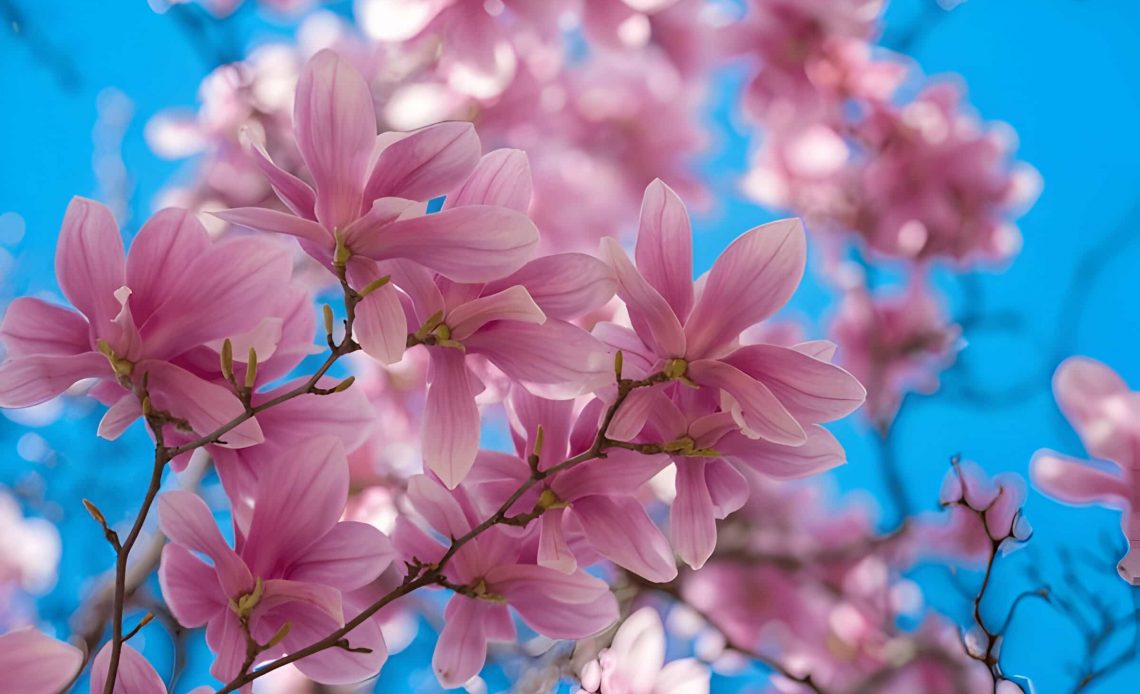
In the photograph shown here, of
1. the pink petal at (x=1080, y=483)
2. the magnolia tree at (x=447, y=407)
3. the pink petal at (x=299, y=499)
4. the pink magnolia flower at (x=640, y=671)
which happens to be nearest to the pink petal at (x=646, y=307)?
the magnolia tree at (x=447, y=407)

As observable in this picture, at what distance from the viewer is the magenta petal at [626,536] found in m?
0.33

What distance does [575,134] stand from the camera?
683 millimetres

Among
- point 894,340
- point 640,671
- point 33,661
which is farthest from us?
point 894,340

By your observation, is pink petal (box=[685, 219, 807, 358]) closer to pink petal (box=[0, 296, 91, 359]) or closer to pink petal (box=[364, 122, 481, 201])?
pink petal (box=[364, 122, 481, 201])

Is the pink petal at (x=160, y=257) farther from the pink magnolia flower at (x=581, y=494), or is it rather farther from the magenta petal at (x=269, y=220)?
the pink magnolia flower at (x=581, y=494)

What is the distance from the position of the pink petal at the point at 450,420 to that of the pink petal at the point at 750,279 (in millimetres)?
88

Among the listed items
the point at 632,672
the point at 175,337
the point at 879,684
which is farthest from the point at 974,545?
the point at 175,337

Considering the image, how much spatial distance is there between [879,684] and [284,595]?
501 millimetres

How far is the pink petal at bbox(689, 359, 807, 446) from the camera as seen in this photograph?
0.94 feet

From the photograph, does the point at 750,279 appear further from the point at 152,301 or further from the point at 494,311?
the point at 152,301

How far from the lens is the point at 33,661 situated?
0.88ft

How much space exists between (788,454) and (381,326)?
16 cm

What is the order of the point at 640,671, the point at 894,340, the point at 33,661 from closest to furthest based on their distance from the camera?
the point at 33,661 < the point at 640,671 < the point at 894,340

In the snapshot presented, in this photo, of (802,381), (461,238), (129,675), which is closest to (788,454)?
(802,381)
